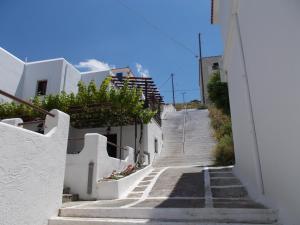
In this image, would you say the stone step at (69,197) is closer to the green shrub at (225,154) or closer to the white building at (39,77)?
the green shrub at (225,154)

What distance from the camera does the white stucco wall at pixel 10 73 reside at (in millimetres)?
14297

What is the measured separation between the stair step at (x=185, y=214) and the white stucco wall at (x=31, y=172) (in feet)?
2.06

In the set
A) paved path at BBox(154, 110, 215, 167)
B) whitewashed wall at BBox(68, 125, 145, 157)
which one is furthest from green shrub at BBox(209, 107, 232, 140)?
whitewashed wall at BBox(68, 125, 145, 157)

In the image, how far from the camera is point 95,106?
11.2 metres

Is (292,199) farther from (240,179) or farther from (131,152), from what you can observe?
(131,152)

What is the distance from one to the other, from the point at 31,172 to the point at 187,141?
12853 millimetres

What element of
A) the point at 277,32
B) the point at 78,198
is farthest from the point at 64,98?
the point at 277,32

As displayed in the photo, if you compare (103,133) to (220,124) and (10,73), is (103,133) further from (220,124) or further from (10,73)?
(220,124)

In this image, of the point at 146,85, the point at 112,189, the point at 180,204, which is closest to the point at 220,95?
the point at 146,85

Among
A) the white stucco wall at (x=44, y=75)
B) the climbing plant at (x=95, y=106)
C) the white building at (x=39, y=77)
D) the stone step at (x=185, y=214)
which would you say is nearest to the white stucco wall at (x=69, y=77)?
the white building at (x=39, y=77)

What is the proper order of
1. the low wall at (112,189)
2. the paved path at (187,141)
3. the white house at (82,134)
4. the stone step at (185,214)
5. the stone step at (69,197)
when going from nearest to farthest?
the stone step at (185,214), the stone step at (69,197), the low wall at (112,189), the white house at (82,134), the paved path at (187,141)

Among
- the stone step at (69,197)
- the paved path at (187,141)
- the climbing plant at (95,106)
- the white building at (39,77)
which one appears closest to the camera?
the stone step at (69,197)

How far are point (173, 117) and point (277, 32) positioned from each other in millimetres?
19253

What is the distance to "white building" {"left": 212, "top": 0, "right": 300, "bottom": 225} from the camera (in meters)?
3.08
